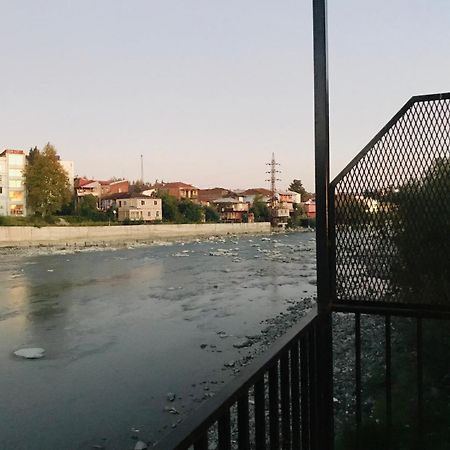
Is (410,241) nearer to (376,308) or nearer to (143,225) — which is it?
(376,308)

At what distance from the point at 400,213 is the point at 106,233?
1812 inches

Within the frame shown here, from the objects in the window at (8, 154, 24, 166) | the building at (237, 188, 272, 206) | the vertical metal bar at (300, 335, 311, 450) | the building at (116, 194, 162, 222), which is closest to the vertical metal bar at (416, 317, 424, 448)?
the vertical metal bar at (300, 335, 311, 450)

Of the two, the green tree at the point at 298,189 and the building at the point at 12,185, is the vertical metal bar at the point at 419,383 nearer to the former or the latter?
the building at the point at 12,185

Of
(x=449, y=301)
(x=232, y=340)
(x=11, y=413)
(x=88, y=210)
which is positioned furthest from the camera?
(x=88, y=210)

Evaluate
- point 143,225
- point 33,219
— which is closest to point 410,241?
point 33,219

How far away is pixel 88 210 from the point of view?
4994cm

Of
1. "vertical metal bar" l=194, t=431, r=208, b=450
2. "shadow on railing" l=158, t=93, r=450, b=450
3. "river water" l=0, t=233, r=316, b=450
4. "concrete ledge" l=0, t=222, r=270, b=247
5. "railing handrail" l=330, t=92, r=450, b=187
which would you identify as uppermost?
"railing handrail" l=330, t=92, r=450, b=187

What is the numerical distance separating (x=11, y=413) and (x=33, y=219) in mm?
39836

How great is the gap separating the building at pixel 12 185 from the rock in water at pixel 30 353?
40924 mm

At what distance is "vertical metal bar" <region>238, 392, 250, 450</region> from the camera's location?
Result: 1.10m

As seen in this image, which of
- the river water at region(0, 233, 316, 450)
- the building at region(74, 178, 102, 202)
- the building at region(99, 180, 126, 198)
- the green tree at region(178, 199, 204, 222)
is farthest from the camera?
the building at region(99, 180, 126, 198)

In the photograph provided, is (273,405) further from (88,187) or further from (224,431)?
(88,187)

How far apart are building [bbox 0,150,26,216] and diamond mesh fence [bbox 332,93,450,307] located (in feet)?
163

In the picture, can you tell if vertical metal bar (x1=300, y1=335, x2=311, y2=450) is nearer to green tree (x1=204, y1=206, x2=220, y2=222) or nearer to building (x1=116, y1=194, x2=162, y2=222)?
building (x1=116, y1=194, x2=162, y2=222)
